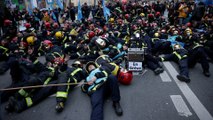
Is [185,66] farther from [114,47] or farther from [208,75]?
[114,47]

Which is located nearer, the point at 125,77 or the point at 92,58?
the point at 125,77

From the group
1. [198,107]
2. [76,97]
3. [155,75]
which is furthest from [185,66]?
[76,97]

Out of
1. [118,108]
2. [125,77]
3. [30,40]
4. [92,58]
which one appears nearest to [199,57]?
[125,77]

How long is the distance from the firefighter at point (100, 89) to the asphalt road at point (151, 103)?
237 millimetres

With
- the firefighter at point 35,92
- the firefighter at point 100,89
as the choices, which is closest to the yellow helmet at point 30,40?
the firefighter at point 35,92

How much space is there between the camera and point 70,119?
3.93 m

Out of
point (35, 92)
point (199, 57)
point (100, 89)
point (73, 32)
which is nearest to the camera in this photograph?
point (100, 89)

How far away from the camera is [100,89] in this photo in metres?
4.27

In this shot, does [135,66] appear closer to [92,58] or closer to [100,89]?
[92,58]

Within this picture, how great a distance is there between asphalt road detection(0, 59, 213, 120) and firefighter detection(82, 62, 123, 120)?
237 millimetres

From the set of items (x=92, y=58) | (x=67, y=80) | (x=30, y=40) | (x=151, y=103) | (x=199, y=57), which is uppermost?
(x=30, y=40)

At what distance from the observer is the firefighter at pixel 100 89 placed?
12.8 ft

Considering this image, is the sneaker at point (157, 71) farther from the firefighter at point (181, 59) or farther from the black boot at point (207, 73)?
the black boot at point (207, 73)

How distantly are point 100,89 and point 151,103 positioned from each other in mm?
1229
